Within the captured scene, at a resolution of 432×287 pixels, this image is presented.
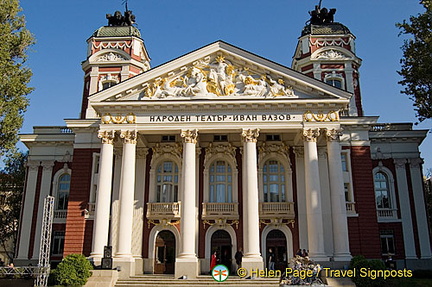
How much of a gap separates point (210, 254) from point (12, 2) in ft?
71.2

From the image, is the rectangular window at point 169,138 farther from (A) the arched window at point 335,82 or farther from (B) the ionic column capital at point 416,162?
(B) the ionic column capital at point 416,162

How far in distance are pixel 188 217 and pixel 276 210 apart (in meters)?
7.54

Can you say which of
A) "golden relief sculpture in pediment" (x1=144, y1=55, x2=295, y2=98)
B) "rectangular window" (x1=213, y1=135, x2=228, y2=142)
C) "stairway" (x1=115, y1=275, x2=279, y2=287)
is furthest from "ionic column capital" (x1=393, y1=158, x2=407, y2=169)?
"stairway" (x1=115, y1=275, x2=279, y2=287)

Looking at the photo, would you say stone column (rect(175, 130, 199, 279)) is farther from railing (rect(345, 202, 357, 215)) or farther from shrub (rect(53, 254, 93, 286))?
railing (rect(345, 202, 357, 215))

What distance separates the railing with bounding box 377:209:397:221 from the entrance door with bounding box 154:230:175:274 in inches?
658

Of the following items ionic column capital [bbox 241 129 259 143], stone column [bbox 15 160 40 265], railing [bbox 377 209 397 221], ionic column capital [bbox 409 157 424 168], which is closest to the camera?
ionic column capital [bbox 241 129 259 143]

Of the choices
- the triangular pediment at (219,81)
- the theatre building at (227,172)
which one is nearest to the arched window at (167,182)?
the theatre building at (227,172)

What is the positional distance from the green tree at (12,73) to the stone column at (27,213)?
389 inches

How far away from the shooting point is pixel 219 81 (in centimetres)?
3023

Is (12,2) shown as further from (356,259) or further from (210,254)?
(356,259)

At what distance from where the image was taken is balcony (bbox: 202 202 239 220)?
104 ft

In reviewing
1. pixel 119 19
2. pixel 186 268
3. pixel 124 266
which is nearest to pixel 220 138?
pixel 186 268

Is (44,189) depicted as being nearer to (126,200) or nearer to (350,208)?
(126,200)

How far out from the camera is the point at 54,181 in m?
36.4
